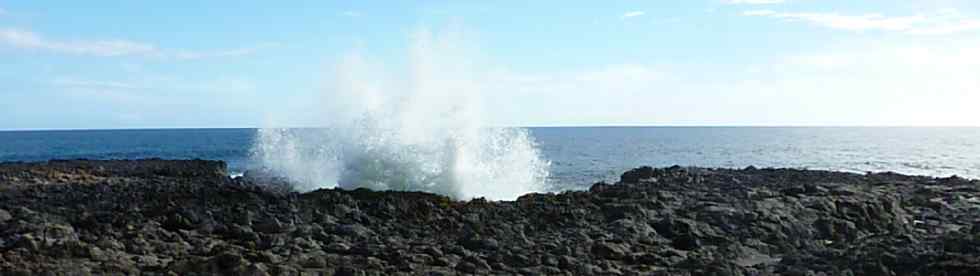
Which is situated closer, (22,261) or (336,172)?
(22,261)

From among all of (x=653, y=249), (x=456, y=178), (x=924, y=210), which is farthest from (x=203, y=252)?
(x=456, y=178)

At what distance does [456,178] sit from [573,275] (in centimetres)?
2006

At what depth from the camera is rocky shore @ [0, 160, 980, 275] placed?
11.7 m

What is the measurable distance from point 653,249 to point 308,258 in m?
5.37

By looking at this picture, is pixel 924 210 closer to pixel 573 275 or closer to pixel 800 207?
pixel 800 207

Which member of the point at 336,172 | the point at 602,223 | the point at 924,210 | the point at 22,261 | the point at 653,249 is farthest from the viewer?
the point at 336,172

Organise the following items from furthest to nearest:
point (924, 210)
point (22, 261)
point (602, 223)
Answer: point (924, 210), point (602, 223), point (22, 261)

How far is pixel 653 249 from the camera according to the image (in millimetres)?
13969

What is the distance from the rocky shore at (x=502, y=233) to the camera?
11.7 metres

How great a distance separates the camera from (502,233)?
15250 millimetres

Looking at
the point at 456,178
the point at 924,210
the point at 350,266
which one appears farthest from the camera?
the point at 456,178

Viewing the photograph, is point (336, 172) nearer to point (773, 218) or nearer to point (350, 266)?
point (773, 218)

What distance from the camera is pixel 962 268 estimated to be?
11.8 meters

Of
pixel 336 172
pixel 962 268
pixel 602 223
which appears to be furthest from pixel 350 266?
pixel 336 172
